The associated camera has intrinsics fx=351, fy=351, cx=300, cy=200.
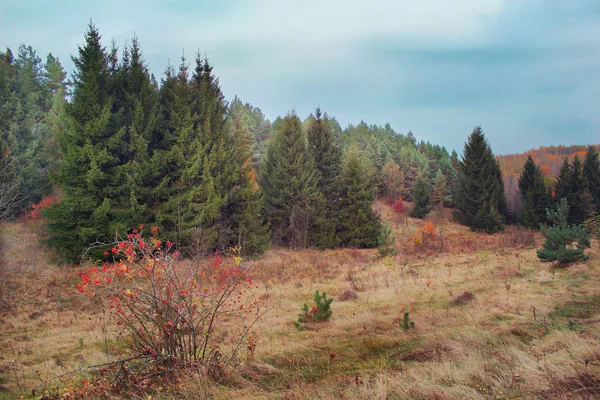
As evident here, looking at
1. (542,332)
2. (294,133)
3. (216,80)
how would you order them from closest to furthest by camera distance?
(542,332), (216,80), (294,133)

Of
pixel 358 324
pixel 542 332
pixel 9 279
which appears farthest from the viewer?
pixel 9 279

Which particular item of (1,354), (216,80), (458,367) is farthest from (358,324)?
(216,80)

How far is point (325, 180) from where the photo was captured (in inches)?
1234

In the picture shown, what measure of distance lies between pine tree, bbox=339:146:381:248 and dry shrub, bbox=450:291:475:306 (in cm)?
1893

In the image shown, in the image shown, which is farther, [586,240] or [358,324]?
[586,240]

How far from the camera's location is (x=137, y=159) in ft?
60.7

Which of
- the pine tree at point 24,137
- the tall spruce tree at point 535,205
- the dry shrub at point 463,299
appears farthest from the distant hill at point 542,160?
the pine tree at point 24,137

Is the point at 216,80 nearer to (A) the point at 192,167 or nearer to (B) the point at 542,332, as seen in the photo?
(A) the point at 192,167

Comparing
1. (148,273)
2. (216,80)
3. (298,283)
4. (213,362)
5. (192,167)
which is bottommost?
(298,283)

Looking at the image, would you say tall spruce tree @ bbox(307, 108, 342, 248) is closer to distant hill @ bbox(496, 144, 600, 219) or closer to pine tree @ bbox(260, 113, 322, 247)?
pine tree @ bbox(260, 113, 322, 247)

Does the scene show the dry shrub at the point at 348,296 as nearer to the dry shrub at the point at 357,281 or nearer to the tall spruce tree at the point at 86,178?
the dry shrub at the point at 357,281

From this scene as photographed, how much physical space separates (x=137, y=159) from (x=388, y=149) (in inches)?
2214

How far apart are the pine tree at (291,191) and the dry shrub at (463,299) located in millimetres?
18201

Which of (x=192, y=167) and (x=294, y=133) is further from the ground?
(x=294, y=133)
